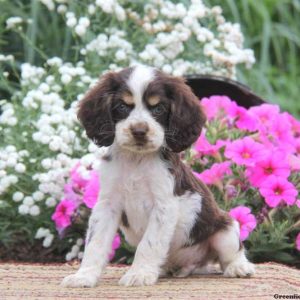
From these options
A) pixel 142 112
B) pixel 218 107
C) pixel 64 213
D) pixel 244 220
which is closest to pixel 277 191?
pixel 244 220

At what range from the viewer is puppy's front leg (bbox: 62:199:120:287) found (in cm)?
463

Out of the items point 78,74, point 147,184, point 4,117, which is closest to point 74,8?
point 78,74

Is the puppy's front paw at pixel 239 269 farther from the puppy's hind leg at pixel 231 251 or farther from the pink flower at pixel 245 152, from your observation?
the pink flower at pixel 245 152

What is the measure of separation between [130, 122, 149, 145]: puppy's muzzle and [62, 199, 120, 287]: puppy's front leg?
513 millimetres

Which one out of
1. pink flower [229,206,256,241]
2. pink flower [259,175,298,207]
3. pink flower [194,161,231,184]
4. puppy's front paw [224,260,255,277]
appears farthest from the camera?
pink flower [194,161,231,184]

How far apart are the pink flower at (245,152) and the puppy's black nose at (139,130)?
164 cm

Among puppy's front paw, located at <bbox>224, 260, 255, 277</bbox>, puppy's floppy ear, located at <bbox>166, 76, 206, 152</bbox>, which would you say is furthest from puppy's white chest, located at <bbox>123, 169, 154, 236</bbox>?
puppy's front paw, located at <bbox>224, 260, 255, 277</bbox>

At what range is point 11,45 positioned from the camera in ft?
31.1

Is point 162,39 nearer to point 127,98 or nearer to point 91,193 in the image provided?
point 91,193

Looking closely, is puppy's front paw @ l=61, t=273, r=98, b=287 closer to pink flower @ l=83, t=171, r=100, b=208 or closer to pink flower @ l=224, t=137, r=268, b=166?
pink flower @ l=83, t=171, r=100, b=208

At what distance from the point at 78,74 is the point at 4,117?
805 mm

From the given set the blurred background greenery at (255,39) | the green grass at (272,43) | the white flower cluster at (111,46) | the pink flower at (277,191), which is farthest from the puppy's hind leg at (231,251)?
the green grass at (272,43)

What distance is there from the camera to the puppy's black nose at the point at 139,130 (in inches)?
178

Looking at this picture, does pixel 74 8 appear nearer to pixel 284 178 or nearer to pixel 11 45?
pixel 11 45
